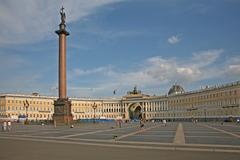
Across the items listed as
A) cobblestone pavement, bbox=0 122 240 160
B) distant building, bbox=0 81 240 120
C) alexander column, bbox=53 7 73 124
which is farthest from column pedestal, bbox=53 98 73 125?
distant building, bbox=0 81 240 120

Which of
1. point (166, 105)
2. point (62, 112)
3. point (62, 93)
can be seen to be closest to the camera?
point (62, 93)

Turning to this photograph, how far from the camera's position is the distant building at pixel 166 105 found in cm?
11481

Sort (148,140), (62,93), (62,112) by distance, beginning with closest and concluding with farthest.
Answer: (148,140), (62,93), (62,112)

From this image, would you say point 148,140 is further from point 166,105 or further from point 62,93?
point 166,105

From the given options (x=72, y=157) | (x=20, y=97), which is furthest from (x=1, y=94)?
(x=72, y=157)

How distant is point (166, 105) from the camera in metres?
173

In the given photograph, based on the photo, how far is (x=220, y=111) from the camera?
119062mm

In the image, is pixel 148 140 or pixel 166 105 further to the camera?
pixel 166 105

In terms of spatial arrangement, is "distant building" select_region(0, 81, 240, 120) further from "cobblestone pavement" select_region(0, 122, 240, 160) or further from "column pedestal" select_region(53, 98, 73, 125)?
"cobblestone pavement" select_region(0, 122, 240, 160)

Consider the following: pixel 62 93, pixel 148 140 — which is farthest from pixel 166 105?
pixel 148 140

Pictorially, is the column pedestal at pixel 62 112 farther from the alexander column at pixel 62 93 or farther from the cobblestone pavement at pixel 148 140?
the cobblestone pavement at pixel 148 140

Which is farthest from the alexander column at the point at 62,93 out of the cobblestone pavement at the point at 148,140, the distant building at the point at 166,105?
the distant building at the point at 166,105

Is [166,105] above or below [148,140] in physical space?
above

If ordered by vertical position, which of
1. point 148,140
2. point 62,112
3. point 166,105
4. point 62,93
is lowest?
point 148,140
